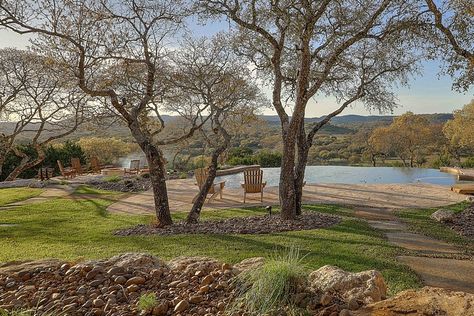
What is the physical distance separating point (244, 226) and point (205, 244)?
1634 mm

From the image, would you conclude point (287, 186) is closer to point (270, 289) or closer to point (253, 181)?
point (253, 181)

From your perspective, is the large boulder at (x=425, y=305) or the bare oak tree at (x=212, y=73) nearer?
the large boulder at (x=425, y=305)

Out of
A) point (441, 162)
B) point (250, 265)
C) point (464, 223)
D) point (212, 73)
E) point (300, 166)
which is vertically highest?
point (212, 73)

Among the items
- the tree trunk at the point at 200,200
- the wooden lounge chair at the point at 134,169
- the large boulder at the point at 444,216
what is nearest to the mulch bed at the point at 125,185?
the wooden lounge chair at the point at 134,169

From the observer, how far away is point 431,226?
7.04 metres

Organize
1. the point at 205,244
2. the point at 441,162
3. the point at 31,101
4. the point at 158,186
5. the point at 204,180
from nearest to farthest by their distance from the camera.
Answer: the point at 205,244, the point at 158,186, the point at 204,180, the point at 31,101, the point at 441,162

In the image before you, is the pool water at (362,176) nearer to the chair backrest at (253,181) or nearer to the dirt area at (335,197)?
the dirt area at (335,197)

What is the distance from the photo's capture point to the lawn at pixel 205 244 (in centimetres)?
463

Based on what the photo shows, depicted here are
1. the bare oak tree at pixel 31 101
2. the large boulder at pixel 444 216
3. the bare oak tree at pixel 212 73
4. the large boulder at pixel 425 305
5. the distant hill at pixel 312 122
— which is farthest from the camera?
the bare oak tree at pixel 31 101

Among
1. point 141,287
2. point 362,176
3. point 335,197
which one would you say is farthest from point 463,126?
point 141,287

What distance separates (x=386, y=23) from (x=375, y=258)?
4.24 metres

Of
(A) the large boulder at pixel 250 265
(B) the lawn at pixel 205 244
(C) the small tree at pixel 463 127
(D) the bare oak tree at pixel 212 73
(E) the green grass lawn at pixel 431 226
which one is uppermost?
(D) the bare oak tree at pixel 212 73

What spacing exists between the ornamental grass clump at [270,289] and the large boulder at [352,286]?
165mm

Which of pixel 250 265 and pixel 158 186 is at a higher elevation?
pixel 158 186
